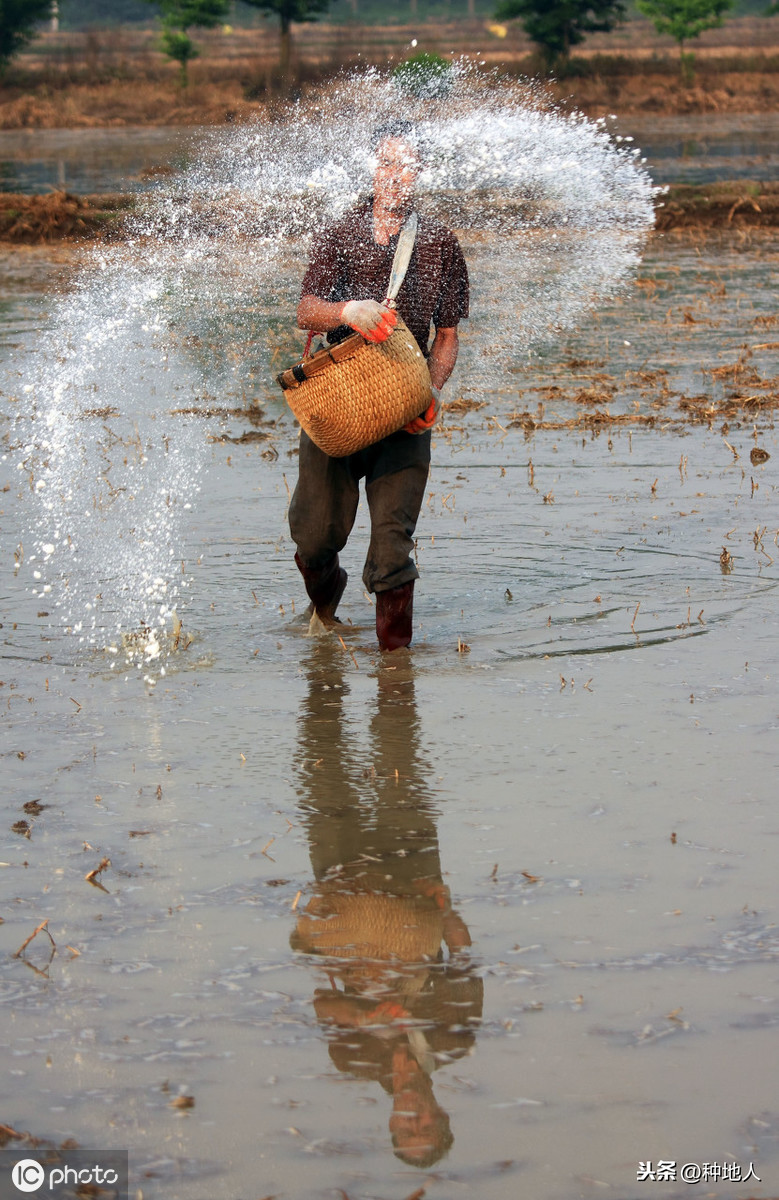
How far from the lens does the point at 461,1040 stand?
292 centimetres

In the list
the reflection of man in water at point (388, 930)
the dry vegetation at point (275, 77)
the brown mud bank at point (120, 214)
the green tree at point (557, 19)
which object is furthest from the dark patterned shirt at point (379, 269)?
the green tree at point (557, 19)

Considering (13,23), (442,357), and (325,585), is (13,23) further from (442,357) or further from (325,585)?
(442,357)

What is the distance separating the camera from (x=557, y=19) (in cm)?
5228

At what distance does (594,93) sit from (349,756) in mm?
45894

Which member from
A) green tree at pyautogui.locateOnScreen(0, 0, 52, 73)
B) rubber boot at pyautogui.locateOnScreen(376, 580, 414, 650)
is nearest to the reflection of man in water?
rubber boot at pyautogui.locateOnScreen(376, 580, 414, 650)

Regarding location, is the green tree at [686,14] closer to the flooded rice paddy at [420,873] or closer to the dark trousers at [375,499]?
the flooded rice paddy at [420,873]

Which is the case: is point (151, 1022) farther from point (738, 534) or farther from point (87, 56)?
point (87, 56)

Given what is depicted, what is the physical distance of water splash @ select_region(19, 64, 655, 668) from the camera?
273 inches

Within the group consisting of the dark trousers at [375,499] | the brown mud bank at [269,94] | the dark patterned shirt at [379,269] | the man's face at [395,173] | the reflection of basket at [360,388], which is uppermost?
the man's face at [395,173]

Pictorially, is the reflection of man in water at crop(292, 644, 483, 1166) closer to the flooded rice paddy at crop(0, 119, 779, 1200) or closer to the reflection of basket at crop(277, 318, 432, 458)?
the flooded rice paddy at crop(0, 119, 779, 1200)

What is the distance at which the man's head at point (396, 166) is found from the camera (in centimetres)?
489

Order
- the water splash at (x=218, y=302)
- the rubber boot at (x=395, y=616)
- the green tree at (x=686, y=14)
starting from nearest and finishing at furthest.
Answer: the rubber boot at (x=395, y=616), the water splash at (x=218, y=302), the green tree at (x=686, y=14)

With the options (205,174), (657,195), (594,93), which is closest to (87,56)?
(594,93)

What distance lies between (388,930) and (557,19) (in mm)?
52721
